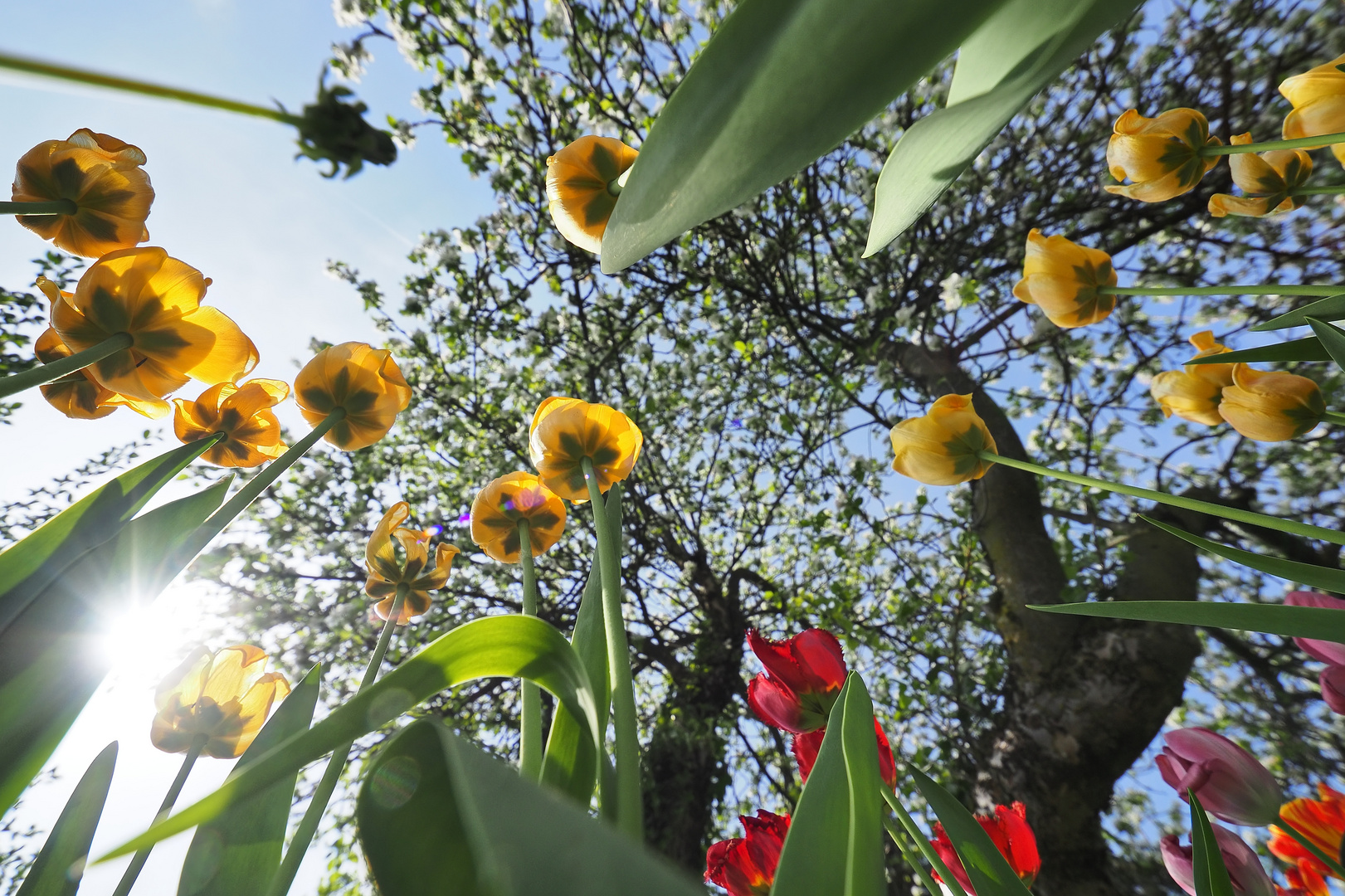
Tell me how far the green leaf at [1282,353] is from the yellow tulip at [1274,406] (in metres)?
0.06

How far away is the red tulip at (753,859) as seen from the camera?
39cm

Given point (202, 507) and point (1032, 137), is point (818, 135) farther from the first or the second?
point (1032, 137)

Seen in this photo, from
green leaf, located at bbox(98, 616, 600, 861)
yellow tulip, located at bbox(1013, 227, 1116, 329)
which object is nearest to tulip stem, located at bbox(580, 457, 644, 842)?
green leaf, located at bbox(98, 616, 600, 861)

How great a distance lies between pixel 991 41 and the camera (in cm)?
21

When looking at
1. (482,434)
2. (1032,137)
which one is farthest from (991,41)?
(482,434)

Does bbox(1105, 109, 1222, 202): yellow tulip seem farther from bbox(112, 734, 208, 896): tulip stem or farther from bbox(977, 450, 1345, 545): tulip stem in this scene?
bbox(112, 734, 208, 896): tulip stem

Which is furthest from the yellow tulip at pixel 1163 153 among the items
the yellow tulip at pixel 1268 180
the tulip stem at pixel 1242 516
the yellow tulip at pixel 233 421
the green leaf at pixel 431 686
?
the yellow tulip at pixel 233 421

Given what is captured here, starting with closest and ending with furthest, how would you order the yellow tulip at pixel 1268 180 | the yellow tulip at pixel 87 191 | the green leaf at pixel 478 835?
the green leaf at pixel 478 835 → the yellow tulip at pixel 87 191 → the yellow tulip at pixel 1268 180

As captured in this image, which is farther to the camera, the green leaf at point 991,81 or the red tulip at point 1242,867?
the red tulip at point 1242,867

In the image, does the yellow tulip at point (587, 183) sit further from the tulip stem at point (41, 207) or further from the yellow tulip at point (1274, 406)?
the yellow tulip at point (1274, 406)

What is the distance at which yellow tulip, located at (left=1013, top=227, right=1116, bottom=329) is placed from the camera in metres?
0.54

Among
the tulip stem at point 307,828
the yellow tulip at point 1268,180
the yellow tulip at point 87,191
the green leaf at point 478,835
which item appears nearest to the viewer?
the green leaf at point 478,835

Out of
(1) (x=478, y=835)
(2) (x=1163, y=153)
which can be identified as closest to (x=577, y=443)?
(1) (x=478, y=835)

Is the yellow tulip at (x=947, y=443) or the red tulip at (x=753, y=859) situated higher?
the yellow tulip at (x=947, y=443)
